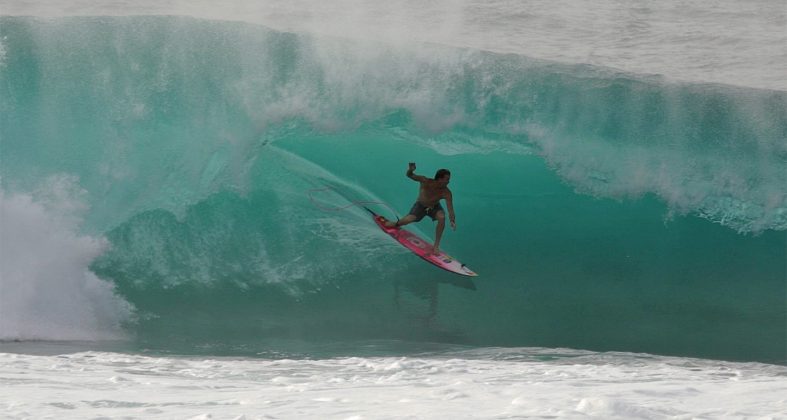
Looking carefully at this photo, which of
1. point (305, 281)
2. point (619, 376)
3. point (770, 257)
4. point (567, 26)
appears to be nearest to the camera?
point (619, 376)

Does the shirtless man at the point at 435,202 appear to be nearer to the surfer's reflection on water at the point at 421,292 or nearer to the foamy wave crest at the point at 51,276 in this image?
the surfer's reflection on water at the point at 421,292

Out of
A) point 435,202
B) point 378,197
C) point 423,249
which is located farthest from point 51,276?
point 435,202

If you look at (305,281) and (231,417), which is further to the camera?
(305,281)

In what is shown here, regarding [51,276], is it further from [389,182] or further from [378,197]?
[389,182]

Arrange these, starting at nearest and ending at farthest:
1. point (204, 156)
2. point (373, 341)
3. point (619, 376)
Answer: point (619, 376), point (373, 341), point (204, 156)

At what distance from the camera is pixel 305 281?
366 inches

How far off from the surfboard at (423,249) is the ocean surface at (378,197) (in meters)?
0.17

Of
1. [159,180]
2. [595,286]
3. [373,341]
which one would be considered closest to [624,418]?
[373,341]

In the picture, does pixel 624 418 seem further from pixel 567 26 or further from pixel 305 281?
pixel 567 26

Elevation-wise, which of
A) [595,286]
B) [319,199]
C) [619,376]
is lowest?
[619,376]

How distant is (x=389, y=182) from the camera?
34.6 ft

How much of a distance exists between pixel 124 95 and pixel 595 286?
20.5 ft

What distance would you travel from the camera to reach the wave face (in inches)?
349

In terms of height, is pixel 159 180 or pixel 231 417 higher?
pixel 159 180
